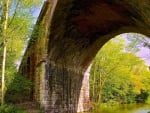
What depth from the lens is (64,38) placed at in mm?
22625

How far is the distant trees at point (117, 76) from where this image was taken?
4147cm

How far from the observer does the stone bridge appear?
1986cm

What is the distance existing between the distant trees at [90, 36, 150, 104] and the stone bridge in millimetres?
14955

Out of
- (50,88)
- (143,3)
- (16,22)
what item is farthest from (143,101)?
(143,3)

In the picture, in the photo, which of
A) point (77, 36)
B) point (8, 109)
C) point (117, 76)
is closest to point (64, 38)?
point (77, 36)

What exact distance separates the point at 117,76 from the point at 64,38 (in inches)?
1009

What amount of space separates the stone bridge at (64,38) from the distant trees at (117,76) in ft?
49.1

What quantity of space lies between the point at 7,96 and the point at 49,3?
6.00 m

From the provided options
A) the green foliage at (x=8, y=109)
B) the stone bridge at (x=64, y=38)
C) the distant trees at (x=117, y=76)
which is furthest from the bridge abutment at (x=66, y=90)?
the distant trees at (x=117, y=76)

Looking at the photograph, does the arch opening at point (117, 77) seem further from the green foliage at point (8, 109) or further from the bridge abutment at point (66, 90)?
the green foliage at point (8, 109)

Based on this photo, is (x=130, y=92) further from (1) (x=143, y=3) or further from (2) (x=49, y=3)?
(1) (x=143, y=3)

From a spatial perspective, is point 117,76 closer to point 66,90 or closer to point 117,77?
point 117,77

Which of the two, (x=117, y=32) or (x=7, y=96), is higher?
(x=117, y=32)

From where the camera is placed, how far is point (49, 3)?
2069 centimetres
